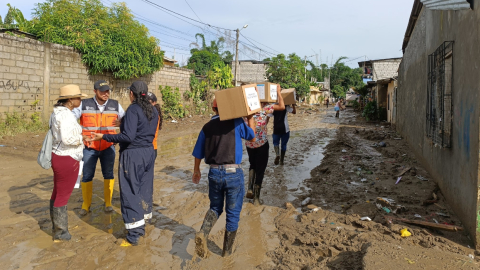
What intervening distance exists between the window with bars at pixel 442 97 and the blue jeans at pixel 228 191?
3.34 meters

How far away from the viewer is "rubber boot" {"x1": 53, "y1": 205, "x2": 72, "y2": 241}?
12.8 feet

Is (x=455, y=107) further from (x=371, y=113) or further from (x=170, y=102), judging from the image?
(x=371, y=113)

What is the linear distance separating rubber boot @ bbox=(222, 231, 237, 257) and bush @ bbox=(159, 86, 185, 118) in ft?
48.5

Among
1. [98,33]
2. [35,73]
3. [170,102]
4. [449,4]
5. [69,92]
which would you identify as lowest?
[69,92]

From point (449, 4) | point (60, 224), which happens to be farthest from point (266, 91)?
point (60, 224)

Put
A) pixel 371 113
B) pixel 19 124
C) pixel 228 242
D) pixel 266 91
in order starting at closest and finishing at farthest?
pixel 228 242, pixel 266 91, pixel 19 124, pixel 371 113

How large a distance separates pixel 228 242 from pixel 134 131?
1580mm

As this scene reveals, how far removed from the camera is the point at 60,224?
3.92 m

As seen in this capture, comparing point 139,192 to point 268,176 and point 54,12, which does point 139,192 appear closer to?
point 268,176

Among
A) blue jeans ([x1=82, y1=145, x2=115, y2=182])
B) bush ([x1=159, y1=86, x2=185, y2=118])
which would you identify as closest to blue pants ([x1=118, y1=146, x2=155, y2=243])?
blue jeans ([x1=82, y1=145, x2=115, y2=182])

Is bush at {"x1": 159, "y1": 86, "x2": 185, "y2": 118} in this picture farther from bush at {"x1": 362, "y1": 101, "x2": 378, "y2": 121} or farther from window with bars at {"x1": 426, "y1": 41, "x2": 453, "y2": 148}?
window with bars at {"x1": 426, "y1": 41, "x2": 453, "y2": 148}

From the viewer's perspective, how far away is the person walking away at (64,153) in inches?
148

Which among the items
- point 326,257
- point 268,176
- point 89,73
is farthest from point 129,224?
point 89,73

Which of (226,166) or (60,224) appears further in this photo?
(60,224)
